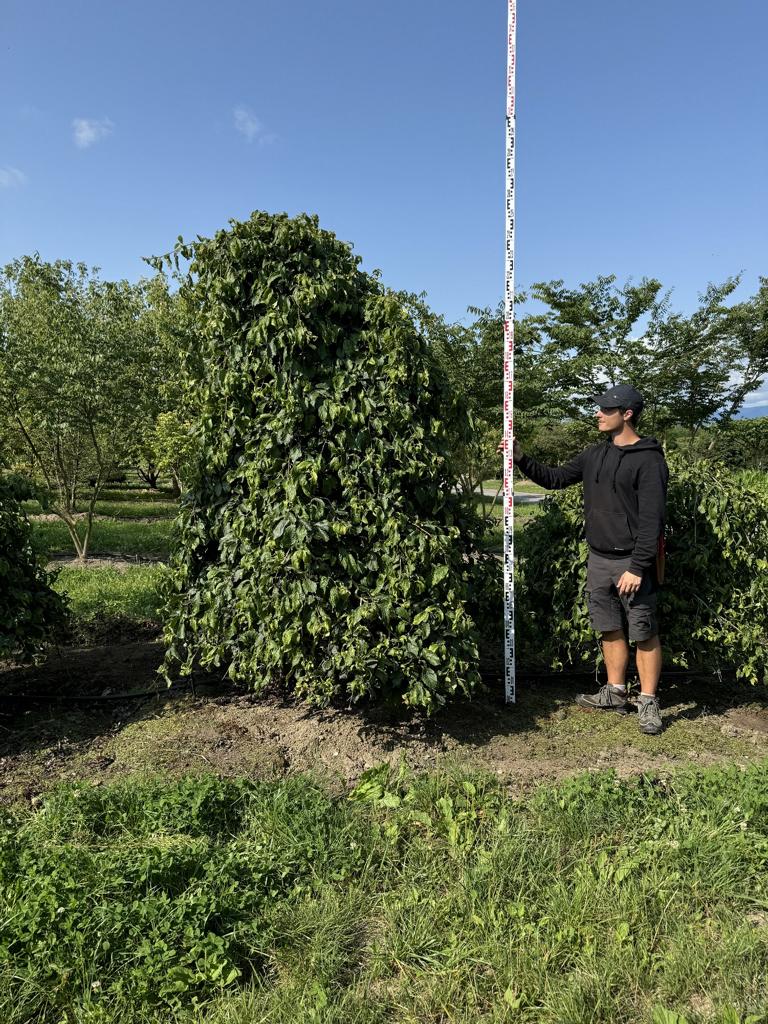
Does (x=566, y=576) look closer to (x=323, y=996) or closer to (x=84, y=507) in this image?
(x=323, y=996)

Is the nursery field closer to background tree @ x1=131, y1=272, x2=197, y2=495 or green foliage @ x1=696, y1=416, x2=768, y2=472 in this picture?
background tree @ x1=131, y1=272, x2=197, y2=495

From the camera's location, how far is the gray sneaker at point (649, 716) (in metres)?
4.01

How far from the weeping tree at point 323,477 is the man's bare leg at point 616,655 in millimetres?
993

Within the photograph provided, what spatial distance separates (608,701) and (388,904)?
233cm

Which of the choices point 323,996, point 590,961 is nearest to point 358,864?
point 323,996

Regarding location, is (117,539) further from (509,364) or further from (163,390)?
(509,364)

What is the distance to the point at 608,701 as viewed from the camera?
14.0ft

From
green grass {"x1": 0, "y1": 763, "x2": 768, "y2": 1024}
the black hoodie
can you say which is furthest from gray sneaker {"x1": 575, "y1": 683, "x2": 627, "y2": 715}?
green grass {"x1": 0, "y1": 763, "x2": 768, "y2": 1024}

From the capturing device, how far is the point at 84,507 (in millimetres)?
→ 19531

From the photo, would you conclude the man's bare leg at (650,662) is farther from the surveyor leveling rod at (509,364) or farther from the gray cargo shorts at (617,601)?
the surveyor leveling rod at (509,364)

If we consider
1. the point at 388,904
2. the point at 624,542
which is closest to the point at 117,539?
the point at 624,542

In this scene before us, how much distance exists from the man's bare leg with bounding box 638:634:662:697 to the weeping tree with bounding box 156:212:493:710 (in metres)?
1.14

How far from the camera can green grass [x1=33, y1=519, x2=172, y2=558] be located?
11492mm

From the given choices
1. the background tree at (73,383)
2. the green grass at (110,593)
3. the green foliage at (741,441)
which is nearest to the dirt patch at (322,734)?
the green grass at (110,593)
